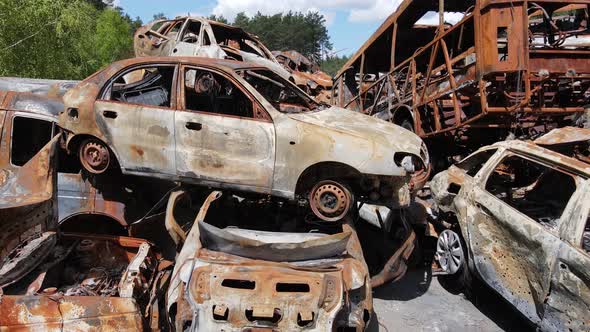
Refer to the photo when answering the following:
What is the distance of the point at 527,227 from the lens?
3.96m

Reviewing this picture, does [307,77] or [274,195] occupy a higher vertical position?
[307,77]

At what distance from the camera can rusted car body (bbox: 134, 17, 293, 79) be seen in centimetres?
881

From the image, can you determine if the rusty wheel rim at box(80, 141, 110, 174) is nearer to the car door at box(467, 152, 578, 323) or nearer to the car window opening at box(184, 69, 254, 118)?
the car window opening at box(184, 69, 254, 118)

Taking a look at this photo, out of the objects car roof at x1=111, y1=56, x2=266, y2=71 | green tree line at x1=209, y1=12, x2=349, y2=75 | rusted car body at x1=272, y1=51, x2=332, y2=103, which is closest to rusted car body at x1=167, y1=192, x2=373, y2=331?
car roof at x1=111, y1=56, x2=266, y2=71

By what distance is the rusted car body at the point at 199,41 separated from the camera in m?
8.81

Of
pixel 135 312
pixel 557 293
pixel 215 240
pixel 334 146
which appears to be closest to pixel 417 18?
pixel 334 146

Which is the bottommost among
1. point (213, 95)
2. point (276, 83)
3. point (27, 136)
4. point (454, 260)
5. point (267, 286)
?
point (454, 260)

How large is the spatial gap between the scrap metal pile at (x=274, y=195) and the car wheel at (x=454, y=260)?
0.07 ft

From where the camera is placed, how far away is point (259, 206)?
4953 millimetres

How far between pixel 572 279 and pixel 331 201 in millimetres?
2148

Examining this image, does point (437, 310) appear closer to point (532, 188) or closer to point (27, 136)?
point (532, 188)

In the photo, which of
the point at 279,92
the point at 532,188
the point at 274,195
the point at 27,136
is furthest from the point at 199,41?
the point at 532,188

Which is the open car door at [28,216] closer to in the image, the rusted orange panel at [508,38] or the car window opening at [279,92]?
the car window opening at [279,92]

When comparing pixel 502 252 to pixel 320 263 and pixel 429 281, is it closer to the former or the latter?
pixel 429 281
